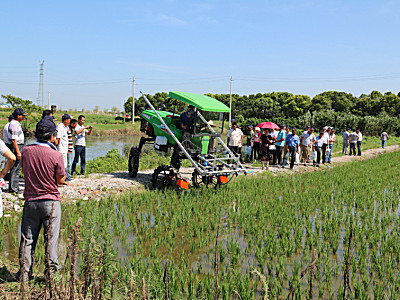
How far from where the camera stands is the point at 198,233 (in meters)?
5.71

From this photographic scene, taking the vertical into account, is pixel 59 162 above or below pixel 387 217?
above

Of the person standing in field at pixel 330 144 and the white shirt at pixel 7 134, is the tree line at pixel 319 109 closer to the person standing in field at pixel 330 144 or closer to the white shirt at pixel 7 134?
the person standing in field at pixel 330 144

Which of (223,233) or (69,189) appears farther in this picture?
(69,189)

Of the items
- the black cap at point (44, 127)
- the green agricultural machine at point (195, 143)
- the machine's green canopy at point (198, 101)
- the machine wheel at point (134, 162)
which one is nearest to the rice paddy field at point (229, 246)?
the green agricultural machine at point (195, 143)

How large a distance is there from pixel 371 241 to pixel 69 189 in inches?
267

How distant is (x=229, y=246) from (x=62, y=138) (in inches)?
205

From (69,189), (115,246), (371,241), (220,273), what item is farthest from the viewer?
(69,189)

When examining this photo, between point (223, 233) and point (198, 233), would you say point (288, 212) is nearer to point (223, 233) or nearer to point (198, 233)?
point (223, 233)

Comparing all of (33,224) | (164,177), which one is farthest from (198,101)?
(33,224)

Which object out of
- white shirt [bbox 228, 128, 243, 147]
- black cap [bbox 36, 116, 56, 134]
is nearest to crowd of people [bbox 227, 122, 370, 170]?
white shirt [bbox 228, 128, 243, 147]

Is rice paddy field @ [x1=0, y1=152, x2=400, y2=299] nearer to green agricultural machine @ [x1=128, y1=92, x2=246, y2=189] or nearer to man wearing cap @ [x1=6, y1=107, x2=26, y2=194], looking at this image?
green agricultural machine @ [x1=128, y1=92, x2=246, y2=189]

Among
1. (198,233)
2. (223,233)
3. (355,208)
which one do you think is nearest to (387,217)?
(355,208)

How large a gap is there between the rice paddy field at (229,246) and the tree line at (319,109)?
39628 millimetres

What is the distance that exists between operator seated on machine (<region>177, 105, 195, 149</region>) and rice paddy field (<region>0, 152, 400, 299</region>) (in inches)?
61.6
